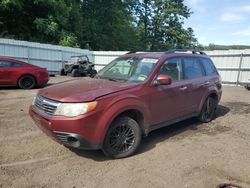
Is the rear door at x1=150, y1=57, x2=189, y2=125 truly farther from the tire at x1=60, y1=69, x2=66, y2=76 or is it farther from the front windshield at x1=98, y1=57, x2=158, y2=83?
the tire at x1=60, y1=69, x2=66, y2=76

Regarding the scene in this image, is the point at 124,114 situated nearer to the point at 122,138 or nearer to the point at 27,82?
the point at 122,138

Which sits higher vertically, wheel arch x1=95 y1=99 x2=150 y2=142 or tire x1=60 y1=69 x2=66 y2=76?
wheel arch x1=95 y1=99 x2=150 y2=142

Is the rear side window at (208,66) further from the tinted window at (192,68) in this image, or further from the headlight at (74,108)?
the headlight at (74,108)

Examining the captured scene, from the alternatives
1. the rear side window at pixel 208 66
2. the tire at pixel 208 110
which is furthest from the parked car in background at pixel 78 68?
the tire at pixel 208 110

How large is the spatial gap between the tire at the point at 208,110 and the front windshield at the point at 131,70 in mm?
2295

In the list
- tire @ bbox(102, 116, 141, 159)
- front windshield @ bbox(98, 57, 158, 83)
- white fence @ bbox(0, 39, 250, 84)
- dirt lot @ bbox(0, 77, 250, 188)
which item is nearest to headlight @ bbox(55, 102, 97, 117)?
tire @ bbox(102, 116, 141, 159)

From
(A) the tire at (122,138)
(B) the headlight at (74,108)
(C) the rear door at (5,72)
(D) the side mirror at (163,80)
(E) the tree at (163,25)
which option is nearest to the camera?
(B) the headlight at (74,108)

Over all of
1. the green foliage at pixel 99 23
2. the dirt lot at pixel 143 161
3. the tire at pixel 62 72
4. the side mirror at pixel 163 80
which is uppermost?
the green foliage at pixel 99 23

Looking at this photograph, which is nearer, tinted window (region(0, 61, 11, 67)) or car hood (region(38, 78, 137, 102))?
car hood (region(38, 78, 137, 102))

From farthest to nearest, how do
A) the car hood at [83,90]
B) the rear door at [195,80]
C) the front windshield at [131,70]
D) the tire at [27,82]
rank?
1. the tire at [27,82]
2. the rear door at [195,80]
3. the front windshield at [131,70]
4. the car hood at [83,90]

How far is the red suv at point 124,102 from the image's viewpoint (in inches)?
171

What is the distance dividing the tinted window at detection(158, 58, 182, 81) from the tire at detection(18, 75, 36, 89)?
28.8 feet

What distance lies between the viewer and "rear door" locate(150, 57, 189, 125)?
5421 millimetres

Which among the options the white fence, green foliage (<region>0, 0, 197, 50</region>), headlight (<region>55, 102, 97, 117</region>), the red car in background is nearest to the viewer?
headlight (<region>55, 102, 97, 117</region>)
